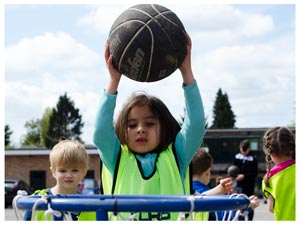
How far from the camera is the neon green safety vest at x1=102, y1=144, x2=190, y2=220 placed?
12.5 feet

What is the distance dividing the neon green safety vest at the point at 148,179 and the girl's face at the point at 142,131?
0.07 metres

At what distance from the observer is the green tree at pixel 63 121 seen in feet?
262

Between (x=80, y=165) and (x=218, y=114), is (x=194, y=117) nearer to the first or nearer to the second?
(x=80, y=165)

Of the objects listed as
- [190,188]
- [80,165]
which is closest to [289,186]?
[190,188]

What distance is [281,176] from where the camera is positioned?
17.5 feet

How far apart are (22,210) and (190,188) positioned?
4.09ft

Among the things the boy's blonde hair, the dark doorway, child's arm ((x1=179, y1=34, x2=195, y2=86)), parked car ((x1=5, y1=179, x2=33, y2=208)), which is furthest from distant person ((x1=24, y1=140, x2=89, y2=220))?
the dark doorway

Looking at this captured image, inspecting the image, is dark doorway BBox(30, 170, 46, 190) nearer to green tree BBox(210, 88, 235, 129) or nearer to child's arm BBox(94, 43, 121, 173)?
child's arm BBox(94, 43, 121, 173)

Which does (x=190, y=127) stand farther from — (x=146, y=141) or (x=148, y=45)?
(x=148, y=45)

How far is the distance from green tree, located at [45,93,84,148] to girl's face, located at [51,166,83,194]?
74563 mm

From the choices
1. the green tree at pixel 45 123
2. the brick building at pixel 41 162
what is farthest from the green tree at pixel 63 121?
the brick building at pixel 41 162

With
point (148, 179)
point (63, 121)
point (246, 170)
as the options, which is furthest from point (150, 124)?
point (63, 121)

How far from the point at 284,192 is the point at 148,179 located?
183 centimetres
